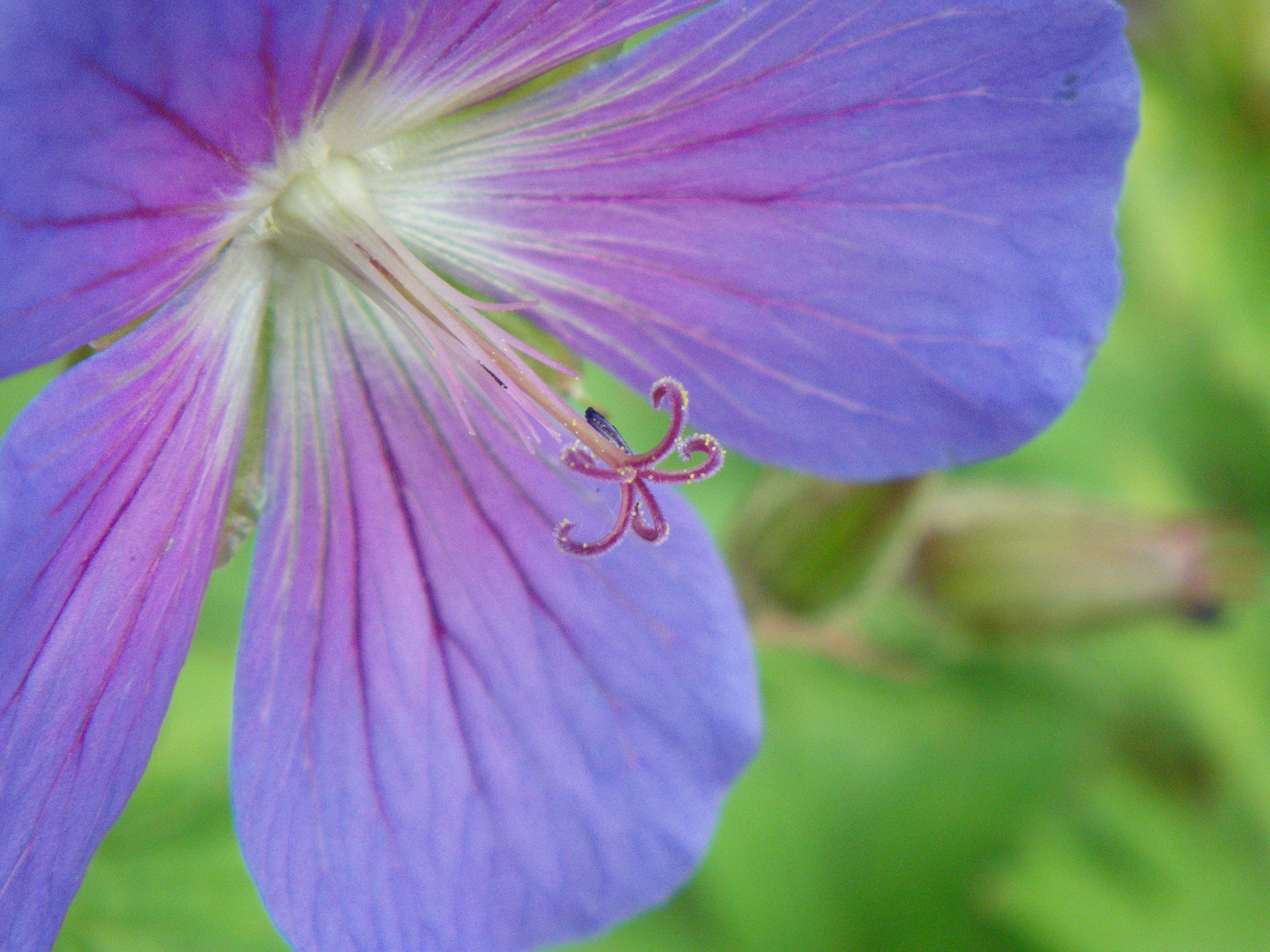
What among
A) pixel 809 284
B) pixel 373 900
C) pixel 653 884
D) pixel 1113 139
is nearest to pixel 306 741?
pixel 373 900

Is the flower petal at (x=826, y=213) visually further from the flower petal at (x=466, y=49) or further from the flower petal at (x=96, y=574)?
the flower petal at (x=96, y=574)

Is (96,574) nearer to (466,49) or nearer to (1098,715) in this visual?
(466,49)

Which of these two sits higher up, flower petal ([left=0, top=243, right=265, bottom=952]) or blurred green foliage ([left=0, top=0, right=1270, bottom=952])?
flower petal ([left=0, top=243, right=265, bottom=952])

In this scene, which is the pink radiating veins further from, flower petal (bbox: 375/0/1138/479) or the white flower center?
flower petal (bbox: 375/0/1138/479)

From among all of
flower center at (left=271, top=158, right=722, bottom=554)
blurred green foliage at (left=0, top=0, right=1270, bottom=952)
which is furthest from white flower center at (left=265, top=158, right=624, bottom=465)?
blurred green foliage at (left=0, top=0, right=1270, bottom=952)

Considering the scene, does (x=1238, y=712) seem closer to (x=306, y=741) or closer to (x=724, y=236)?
(x=724, y=236)

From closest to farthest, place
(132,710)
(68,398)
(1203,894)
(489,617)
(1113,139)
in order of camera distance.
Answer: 1. (68,398)
2. (132,710)
3. (1113,139)
4. (489,617)
5. (1203,894)

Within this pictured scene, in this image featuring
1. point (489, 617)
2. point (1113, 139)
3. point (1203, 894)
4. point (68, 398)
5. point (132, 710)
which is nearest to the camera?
point (68, 398)
